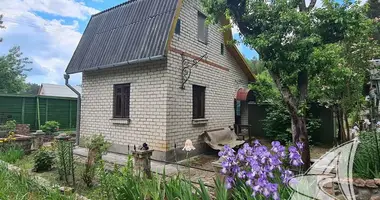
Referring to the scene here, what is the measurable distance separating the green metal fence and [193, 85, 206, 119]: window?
377 inches

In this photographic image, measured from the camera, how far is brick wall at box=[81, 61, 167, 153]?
6.44m

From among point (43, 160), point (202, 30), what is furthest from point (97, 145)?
point (202, 30)

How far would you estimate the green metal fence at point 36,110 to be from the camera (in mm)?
11802

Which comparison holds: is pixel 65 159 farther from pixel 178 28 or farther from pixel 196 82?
pixel 178 28

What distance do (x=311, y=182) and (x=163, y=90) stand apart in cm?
448

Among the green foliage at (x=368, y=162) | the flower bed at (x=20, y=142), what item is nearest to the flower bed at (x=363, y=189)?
the green foliage at (x=368, y=162)

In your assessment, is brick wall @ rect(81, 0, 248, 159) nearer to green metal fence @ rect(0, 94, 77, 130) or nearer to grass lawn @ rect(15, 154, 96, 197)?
grass lawn @ rect(15, 154, 96, 197)

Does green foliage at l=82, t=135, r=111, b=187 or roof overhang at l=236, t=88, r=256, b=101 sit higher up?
roof overhang at l=236, t=88, r=256, b=101

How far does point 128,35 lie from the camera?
7.36 m

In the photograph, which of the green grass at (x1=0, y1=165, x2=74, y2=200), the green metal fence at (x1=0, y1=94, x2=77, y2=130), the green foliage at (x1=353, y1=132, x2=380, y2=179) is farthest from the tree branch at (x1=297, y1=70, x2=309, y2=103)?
the green metal fence at (x1=0, y1=94, x2=77, y2=130)

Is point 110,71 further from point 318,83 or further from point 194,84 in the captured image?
point 318,83

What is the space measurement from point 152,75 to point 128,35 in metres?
1.74

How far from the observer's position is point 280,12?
4453 millimetres

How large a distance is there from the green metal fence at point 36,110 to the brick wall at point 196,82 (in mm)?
9649
